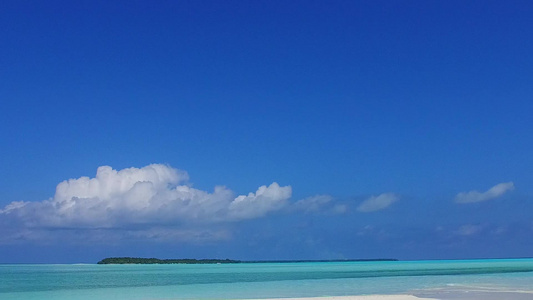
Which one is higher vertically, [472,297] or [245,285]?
[245,285]

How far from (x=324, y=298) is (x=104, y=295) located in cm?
1342

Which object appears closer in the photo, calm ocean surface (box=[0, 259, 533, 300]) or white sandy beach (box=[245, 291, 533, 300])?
white sandy beach (box=[245, 291, 533, 300])

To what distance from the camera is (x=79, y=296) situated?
32.4 meters

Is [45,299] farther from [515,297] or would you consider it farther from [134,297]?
[515,297]

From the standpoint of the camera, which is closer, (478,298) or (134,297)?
(478,298)

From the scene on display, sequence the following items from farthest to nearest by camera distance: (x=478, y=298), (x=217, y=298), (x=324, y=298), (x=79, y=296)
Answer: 1. (x=79, y=296)
2. (x=217, y=298)
3. (x=324, y=298)
4. (x=478, y=298)

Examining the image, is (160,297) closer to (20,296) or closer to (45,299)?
(45,299)

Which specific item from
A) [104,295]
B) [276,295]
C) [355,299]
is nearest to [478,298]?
[355,299]

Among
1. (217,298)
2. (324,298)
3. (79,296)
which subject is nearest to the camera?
(324,298)

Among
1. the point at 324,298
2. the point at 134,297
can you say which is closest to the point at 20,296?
the point at 134,297

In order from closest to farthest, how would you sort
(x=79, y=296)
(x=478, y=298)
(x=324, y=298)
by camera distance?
(x=478, y=298) < (x=324, y=298) < (x=79, y=296)

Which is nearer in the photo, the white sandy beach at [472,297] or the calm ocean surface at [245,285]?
the white sandy beach at [472,297]

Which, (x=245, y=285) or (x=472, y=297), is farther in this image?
(x=245, y=285)

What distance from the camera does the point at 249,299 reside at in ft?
91.9
